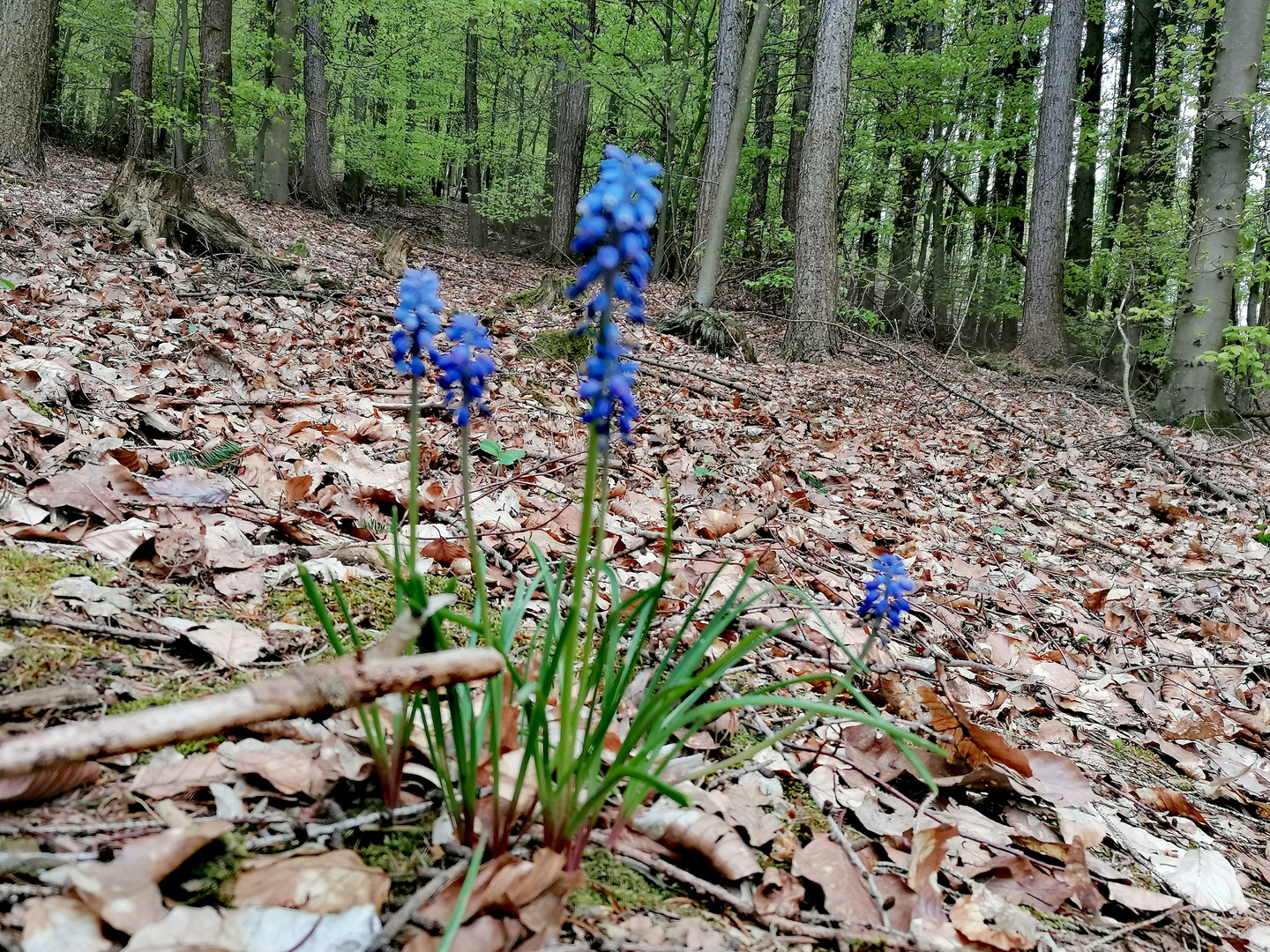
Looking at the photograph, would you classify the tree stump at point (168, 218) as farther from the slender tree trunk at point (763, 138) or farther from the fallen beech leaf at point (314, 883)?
the slender tree trunk at point (763, 138)

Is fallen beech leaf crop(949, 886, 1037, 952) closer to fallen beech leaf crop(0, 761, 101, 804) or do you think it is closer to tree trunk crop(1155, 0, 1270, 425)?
fallen beech leaf crop(0, 761, 101, 804)

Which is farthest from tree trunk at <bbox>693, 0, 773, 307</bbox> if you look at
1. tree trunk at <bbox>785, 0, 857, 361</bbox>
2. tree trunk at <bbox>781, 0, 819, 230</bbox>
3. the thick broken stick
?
the thick broken stick

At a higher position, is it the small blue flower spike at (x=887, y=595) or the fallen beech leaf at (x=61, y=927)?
the small blue flower spike at (x=887, y=595)

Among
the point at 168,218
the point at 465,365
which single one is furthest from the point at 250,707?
the point at 168,218

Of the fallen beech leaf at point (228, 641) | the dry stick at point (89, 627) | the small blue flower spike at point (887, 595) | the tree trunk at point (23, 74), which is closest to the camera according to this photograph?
the dry stick at point (89, 627)

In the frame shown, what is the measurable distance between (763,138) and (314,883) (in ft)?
61.0

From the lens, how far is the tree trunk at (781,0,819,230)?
14.6m

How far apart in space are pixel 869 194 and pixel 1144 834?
655 inches

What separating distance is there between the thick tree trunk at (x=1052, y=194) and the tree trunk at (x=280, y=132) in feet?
44.8

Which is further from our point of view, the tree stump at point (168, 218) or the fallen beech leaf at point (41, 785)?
the tree stump at point (168, 218)

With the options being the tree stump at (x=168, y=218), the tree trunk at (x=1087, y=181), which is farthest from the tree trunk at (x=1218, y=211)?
the tree stump at (x=168, y=218)

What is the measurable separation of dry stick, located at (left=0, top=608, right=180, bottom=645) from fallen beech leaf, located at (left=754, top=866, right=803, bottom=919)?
137cm

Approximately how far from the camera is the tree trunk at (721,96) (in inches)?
458

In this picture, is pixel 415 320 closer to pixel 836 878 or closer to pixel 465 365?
pixel 465 365
